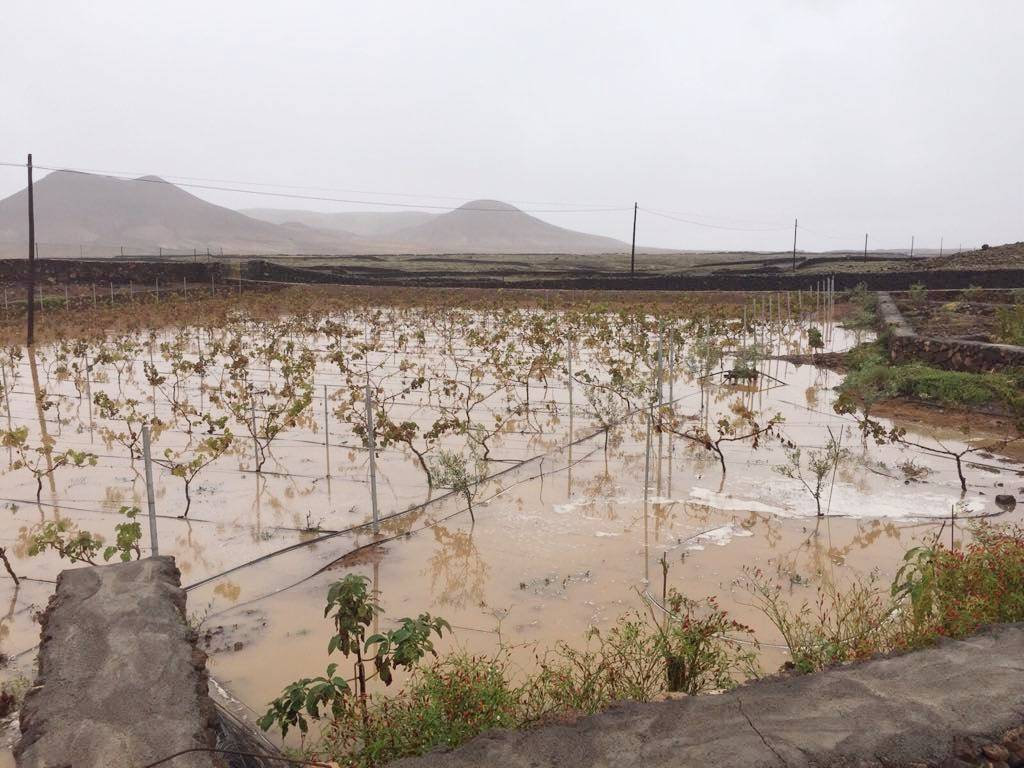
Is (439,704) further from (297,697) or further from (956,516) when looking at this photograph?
(956,516)

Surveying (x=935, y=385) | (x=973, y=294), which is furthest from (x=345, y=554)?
(x=973, y=294)

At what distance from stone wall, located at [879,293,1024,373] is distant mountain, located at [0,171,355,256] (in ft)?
446

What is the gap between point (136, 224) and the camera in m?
164

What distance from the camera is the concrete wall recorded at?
347cm

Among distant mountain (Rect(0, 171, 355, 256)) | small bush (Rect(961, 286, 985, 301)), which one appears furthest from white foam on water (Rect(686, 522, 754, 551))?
distant mountain (Rect(0, 171, 355, 256))

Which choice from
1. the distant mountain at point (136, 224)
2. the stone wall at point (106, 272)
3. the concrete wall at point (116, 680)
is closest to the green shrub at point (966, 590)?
the concrete wall at point (116, 680)

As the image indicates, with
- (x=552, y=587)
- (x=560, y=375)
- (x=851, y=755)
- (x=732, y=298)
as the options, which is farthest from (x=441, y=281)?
(x=851, y=755)

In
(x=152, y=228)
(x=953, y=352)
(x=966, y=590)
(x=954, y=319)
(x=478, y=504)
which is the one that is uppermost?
(x=152, y=228)

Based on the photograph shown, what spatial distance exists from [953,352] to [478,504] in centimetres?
1118

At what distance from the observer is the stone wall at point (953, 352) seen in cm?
1338

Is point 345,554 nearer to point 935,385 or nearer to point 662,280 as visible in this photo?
point 935,385

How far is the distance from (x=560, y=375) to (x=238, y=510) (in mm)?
9067

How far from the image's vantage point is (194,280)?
3872 cm

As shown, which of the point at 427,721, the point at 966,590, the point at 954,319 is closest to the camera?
the point at 427,721
